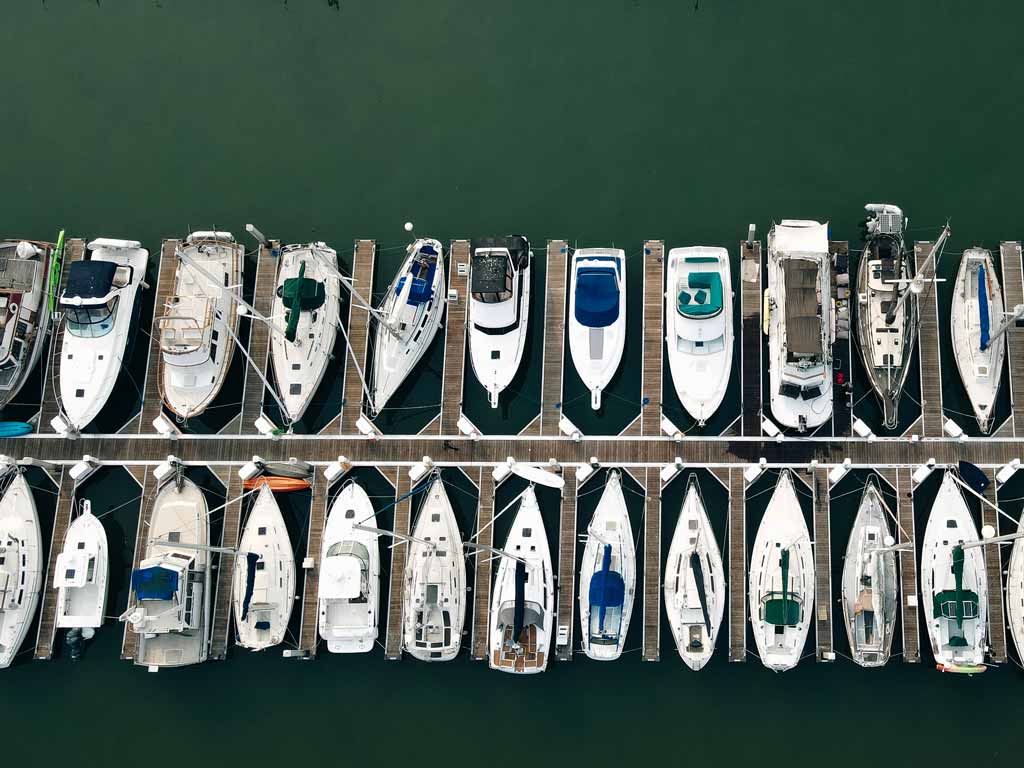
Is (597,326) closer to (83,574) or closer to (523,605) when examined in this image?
(523,605)

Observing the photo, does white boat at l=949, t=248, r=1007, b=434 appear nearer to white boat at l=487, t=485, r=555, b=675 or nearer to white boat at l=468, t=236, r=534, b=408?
white boat at l=468, t=236, r=534, b=408

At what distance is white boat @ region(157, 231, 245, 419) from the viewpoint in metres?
31.5

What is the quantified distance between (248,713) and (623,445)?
57.2 feet

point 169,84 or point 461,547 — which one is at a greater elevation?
point 169,84

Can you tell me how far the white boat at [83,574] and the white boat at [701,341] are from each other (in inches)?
891

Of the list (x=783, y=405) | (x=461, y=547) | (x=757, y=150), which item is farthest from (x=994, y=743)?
(x=757, y=150)

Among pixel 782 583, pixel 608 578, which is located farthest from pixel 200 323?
pixel 782 583

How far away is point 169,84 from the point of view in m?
36.7

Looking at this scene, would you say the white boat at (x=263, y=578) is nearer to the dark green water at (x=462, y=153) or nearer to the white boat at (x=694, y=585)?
the dark green water at (x=462, y=153)

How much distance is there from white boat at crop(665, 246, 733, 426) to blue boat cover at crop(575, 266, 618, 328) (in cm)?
236

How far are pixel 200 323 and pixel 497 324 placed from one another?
1131 centimetres

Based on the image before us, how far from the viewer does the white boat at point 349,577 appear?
97.7 feet

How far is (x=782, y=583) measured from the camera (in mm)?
29797

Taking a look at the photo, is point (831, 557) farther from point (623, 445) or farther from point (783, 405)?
point (623, 445)
